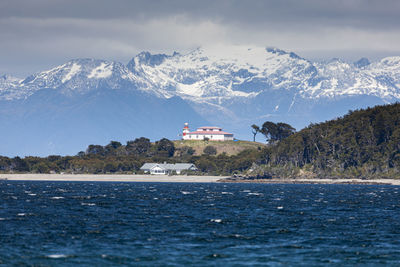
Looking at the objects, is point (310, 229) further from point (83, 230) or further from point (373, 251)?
point (83, 230)

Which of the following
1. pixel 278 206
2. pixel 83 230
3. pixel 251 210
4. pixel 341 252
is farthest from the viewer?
pixel 278 206

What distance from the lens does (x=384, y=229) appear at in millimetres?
70125

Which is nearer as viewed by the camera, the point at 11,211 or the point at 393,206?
the point at 11,211

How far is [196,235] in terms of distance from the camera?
210ft

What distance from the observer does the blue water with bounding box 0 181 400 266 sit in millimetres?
51656

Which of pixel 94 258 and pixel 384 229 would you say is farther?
pixel 384 229

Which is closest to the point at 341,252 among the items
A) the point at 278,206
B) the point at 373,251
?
the point at 373,251

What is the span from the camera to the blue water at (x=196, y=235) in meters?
51.7

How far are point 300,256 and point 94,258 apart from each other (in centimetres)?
1548

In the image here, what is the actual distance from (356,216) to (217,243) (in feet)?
102

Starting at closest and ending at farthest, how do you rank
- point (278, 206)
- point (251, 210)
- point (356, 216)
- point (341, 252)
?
point (341, 252) → point (356, 216) → point (251, 210) → point (278, 206)

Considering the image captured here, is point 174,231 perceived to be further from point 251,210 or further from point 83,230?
point 251,210

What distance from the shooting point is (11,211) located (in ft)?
284

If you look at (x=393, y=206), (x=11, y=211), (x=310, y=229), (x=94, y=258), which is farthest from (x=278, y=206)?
(x=94, y=258)
